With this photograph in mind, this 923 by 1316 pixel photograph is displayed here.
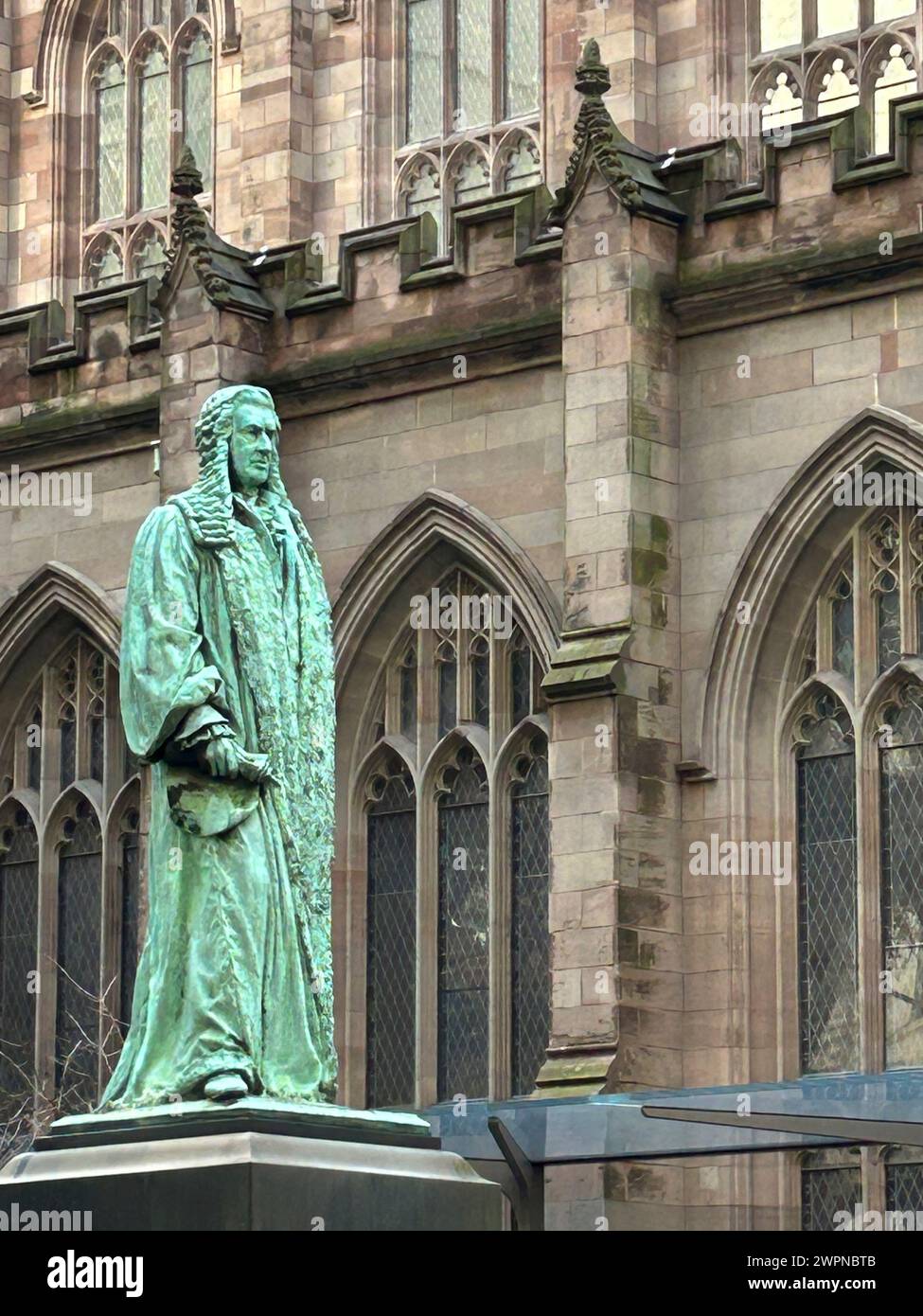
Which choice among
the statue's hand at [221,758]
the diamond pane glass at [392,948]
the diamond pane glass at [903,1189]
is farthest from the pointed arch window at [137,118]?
the statue's hand at [221,758]

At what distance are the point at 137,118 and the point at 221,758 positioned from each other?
829 inches

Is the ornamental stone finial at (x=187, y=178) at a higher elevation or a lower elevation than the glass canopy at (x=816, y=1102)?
higher

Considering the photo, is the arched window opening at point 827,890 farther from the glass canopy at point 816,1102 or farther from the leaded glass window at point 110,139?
the leaded glass window at point 110,139

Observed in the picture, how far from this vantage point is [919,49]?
25.0 m

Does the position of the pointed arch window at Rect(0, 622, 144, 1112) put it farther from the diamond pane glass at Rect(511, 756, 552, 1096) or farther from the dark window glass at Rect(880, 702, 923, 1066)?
the dark window glass at Rect(880, 702, 923, 1066)

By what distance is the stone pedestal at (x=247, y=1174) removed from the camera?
916 centimetres

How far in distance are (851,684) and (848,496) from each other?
124 centimetres

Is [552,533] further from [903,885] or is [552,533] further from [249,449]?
[249,449]

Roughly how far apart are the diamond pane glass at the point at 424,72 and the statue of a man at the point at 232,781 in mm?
17801

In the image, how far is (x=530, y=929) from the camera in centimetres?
2397

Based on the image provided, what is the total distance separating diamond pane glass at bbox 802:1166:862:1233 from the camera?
21797mm

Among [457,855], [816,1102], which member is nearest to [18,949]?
[457,855]
